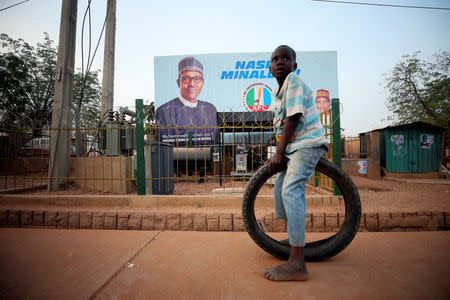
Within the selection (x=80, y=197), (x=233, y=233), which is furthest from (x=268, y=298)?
(x=80, y=197)

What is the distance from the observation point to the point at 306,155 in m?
1.58

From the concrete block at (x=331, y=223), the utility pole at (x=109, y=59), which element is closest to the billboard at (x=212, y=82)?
the utility pole at (x=109, y=59)

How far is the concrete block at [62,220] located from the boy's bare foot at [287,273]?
2.81m

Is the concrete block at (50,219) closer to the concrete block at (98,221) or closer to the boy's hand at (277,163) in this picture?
the concrete block at (98,221)

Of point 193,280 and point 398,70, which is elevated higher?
point 398,70

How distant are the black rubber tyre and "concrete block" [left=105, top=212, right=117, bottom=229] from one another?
1.97m

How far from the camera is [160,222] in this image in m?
2.70

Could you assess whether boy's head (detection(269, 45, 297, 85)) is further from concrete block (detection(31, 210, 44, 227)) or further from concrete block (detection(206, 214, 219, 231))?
concrete block (detection(31, 210, 44, 227))

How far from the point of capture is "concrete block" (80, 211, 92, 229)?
279cm

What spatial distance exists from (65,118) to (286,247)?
521 cm

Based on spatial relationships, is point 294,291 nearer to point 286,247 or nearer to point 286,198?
point 286,247

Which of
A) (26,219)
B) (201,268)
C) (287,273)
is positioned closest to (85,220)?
(26,219)

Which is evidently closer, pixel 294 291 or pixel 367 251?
pixel 294 291

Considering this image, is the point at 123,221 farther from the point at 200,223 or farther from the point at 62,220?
the point at 200,223
